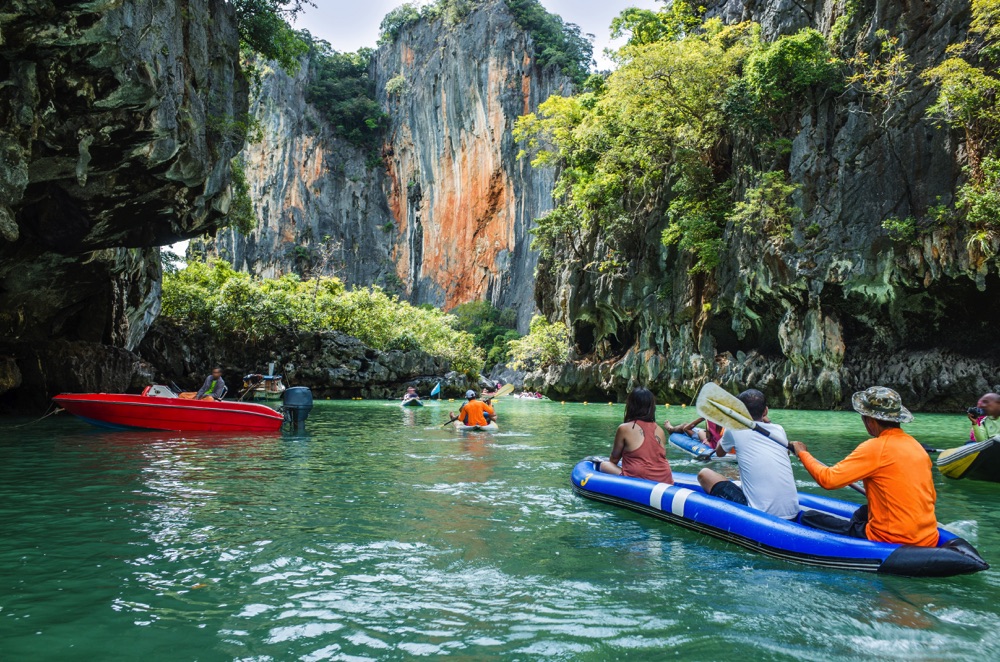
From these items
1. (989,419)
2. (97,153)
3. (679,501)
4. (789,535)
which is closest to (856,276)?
(989,419)

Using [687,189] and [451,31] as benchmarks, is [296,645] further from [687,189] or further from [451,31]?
[451,31]

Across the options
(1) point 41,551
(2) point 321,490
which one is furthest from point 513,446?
(1) point 41,551

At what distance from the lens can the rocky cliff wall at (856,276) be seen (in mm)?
20000

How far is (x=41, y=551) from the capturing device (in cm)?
444

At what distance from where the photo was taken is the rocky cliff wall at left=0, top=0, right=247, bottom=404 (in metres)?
7.79

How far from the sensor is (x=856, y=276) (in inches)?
830

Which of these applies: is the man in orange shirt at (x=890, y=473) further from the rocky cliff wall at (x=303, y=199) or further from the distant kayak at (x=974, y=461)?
the rocky cliff wall at (x=303, y=199)

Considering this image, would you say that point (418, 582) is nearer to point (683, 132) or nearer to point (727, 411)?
point (727, 411)

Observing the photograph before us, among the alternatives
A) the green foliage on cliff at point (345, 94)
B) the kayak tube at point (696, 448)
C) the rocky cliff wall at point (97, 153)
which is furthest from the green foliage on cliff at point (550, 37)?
the kayak tube at point (696, 448)

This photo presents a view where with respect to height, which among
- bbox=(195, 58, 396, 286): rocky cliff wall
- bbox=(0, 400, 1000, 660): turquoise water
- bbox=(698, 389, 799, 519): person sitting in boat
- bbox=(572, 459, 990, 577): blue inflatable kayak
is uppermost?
bbox=(195, 58, 396, 286): rocky cliff wall

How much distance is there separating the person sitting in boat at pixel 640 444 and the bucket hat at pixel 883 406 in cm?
A: 213

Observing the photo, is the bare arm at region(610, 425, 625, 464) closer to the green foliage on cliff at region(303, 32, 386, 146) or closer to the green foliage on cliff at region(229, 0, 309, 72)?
the green foliage on cliff at region(229, 0, 309, 72)

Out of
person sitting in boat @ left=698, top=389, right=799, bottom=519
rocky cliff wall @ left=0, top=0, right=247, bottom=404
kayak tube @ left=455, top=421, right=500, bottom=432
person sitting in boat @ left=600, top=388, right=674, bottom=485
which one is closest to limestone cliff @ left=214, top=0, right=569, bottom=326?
rocky cliff wall @ left=0, top=0, right=247, bottom=404

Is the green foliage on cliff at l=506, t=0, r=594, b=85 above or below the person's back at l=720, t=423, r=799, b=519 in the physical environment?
above
